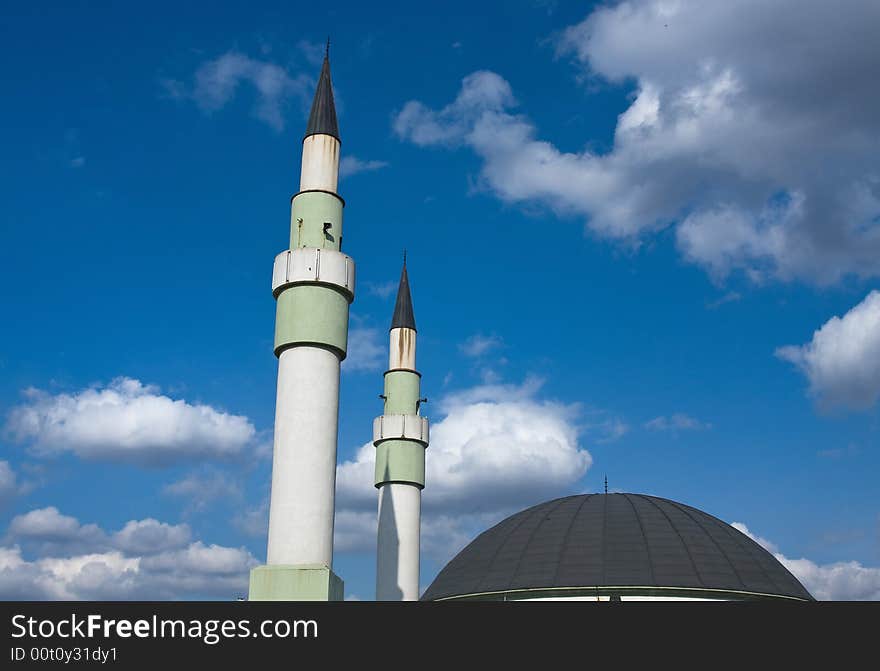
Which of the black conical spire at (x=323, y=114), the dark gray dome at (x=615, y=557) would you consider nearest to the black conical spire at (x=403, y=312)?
the dark gray dome at (x=615, y=557)

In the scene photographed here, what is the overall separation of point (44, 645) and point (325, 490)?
7.73 metres

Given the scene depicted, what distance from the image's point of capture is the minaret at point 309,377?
21734mm

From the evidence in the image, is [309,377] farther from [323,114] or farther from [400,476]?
[400,476]

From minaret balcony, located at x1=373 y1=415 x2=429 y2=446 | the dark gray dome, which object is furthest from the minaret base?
minaret balcony, located at x1=373 y1=415 x2=429 y2=446

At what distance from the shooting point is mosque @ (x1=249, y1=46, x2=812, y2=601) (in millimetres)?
22391

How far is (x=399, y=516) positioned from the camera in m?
39.9

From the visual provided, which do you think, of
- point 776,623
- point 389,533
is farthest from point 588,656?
point 389,533

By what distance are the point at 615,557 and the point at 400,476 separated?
376 inches

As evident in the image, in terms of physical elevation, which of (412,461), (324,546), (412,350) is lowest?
(324,546)

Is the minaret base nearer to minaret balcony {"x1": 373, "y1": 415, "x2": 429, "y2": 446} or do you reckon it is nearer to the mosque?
the mosque

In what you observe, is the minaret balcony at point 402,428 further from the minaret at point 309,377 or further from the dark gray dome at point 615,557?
the minaret at point 309,377

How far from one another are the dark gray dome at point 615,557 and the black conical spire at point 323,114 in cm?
1807

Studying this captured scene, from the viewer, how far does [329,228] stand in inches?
1006

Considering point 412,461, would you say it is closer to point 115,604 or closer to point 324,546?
point 324,546
